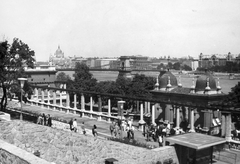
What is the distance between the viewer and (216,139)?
15.9 m

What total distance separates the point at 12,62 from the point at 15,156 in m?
21.0

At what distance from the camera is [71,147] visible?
1773cm

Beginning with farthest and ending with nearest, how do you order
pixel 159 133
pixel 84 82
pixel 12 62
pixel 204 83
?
pixel 84 82 → pixel 204 83 → pixel 12 62 → pixel 159 133

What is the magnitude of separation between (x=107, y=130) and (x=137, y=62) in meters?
145

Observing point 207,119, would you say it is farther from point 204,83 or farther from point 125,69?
point 125,69

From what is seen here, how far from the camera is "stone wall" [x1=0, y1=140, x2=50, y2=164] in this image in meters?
8.52

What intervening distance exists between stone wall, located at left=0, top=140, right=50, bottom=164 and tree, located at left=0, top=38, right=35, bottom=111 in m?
18.2

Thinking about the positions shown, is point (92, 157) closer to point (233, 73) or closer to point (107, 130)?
point (107, 130)

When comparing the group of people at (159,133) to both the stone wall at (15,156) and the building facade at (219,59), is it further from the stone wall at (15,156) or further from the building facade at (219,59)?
the building facade at (219,59)

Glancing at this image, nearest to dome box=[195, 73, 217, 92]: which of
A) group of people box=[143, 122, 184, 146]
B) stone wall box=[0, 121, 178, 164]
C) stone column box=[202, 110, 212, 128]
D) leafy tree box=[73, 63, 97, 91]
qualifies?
stone column box=[202, 110, 212, 128]

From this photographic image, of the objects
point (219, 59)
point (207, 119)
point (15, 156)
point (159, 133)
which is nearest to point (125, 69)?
point (219, 59)

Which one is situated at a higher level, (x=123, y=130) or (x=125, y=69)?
(x=125, y=69)

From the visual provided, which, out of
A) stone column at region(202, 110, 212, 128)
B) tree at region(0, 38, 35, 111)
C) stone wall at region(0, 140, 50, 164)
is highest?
tree at region(0, 38, 35, 111)

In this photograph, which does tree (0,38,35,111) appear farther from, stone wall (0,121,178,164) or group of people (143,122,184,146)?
group of people (143,122,184,146)
